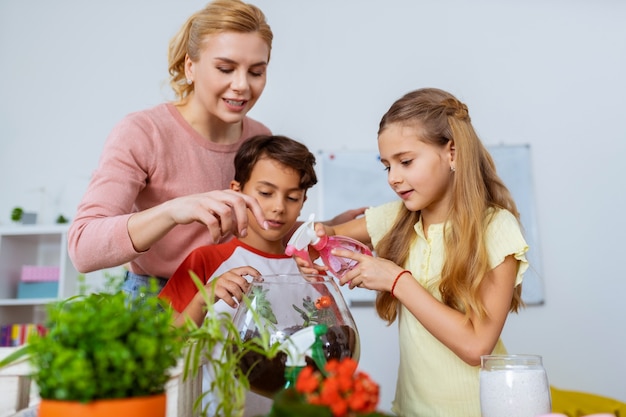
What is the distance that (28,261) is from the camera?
146 inches

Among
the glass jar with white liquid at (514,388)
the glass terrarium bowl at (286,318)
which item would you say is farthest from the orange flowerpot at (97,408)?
the glass jar with white liquid at (514,388)

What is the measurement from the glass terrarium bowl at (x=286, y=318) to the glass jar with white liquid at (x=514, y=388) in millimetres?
183

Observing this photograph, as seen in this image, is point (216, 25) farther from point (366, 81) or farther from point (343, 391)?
point (366, 81)

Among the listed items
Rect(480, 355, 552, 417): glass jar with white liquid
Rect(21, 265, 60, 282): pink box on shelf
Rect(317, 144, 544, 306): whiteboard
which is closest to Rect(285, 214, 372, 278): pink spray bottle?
Rect(480, 355, 552, 417): glass jar with white liquid

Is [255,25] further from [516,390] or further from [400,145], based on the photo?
[516,390]

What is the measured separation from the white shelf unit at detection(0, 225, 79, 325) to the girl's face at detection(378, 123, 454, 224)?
2.62m

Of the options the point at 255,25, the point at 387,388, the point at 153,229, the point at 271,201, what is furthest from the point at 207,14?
the point at 387,388

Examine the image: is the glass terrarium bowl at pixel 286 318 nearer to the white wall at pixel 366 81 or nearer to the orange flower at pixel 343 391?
the orange flower at pixel 343 391

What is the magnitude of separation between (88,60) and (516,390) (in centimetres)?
382

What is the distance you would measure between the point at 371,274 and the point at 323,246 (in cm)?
12

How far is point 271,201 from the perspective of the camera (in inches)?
59.5

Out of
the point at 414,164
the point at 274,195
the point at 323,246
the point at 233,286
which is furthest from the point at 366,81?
the point at 233,286

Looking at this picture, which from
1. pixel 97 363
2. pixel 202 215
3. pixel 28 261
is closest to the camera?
pixel 97 363

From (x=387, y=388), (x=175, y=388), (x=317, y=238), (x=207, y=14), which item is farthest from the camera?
(x=387, y=388)
